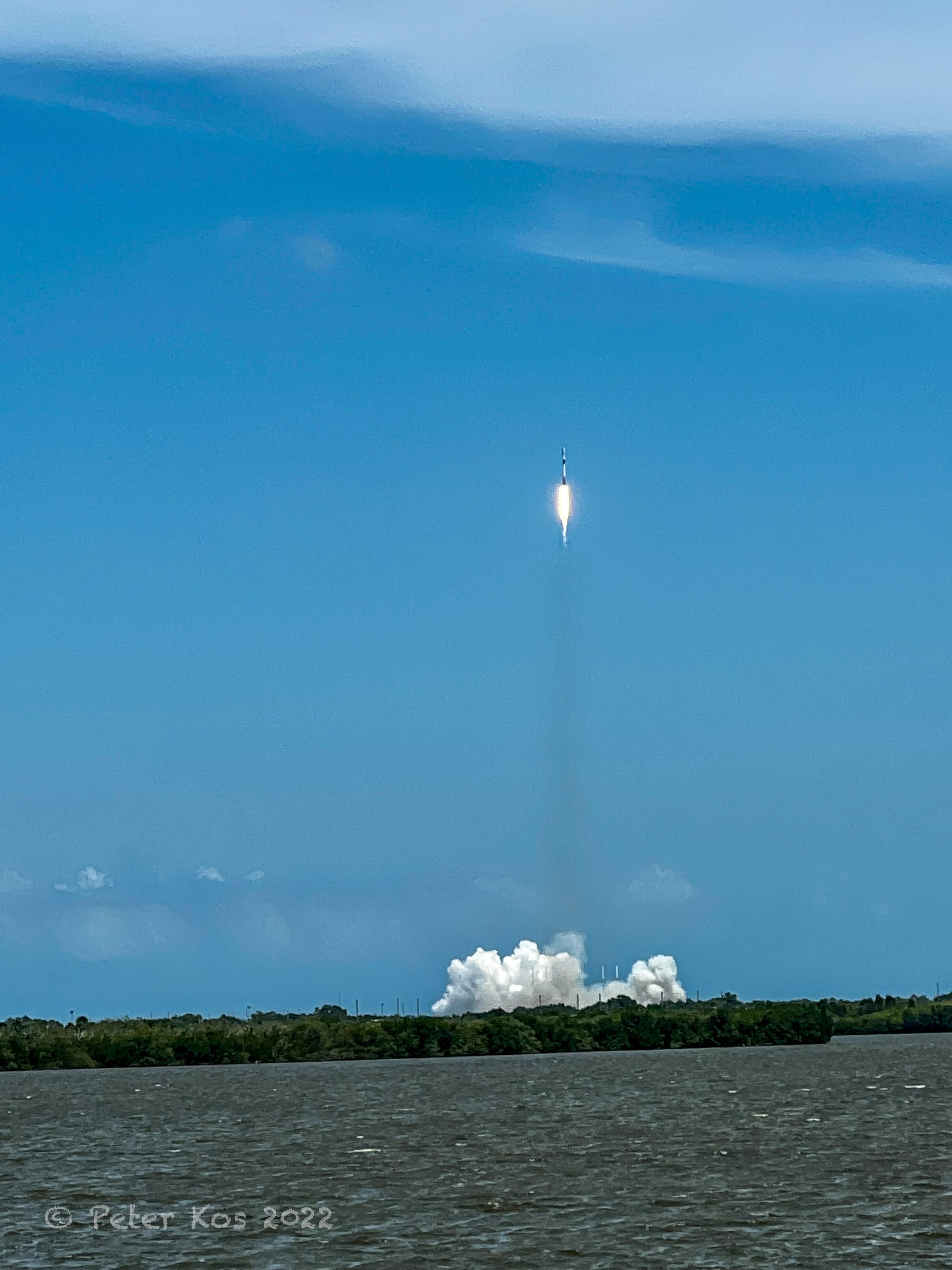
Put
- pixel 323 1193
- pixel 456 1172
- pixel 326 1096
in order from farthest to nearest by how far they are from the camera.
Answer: pixel 326 1096
pixel 456 1172
pixel 323 1193

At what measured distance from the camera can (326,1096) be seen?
595 ft

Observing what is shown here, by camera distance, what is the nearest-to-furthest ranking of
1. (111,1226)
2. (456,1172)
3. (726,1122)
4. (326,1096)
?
(111,1226) → (456,1172) → (726,1122) → (326,1096)

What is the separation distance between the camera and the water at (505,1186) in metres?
59.0

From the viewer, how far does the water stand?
193 ft

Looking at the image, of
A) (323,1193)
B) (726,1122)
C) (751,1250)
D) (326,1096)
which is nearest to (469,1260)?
(751,1250)

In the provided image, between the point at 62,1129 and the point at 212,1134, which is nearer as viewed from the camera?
the point at 212,1134

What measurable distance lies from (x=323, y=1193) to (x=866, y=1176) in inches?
926

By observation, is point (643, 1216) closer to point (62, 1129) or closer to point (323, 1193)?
point (323, 1193)

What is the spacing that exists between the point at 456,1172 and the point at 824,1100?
2803 inches

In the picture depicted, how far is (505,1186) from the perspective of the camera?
258 ft

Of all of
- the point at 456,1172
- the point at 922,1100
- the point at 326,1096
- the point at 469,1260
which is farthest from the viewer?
the point at 326,1096

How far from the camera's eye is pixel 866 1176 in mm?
79500

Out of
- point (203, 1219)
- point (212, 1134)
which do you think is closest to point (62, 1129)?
point (212, 1134)

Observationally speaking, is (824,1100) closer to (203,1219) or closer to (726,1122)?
(726,1122)
